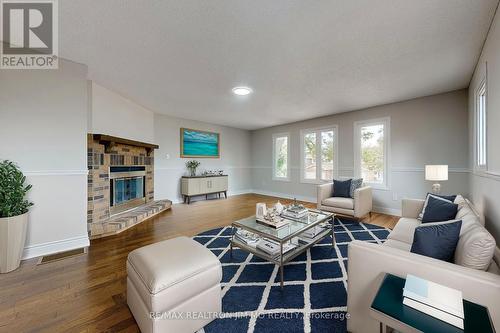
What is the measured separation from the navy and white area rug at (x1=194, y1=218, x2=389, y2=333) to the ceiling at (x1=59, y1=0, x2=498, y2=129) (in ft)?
7.75

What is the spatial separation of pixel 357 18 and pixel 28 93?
358 centimetres

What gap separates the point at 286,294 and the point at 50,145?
315cm

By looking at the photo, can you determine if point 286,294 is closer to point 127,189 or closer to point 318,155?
point 127,189

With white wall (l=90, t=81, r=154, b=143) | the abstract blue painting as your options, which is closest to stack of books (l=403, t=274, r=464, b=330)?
white wall (l=90, t=81, r=154, b=143)

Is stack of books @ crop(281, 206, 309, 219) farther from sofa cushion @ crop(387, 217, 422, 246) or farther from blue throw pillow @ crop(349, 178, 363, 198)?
blue throw pillow @ crop(349, 178, 363, 198)

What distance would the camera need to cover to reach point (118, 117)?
3.72m

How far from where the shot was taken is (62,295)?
1.70 metres

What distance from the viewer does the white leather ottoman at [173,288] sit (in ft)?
3.89

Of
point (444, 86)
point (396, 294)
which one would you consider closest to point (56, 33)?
point (396, 294)

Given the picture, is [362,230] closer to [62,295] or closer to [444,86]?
[444,86]

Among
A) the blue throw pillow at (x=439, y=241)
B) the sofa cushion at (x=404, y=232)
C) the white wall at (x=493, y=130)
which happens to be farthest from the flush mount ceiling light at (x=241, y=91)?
the blue throw pillow at (x=439, y=241)

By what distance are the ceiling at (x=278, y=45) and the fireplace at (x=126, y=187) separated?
1478 mm

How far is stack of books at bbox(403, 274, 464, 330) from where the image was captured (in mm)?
825

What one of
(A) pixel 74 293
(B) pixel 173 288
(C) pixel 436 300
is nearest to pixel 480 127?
(C) pixel 436 300
